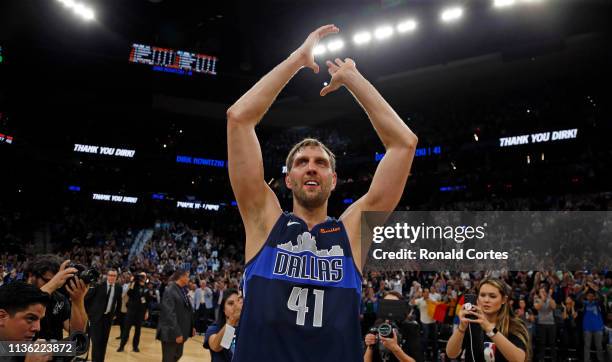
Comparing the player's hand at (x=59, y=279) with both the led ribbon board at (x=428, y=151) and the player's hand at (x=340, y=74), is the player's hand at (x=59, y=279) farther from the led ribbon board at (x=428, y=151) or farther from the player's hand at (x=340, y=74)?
the led ribbon board at (x=428, y=151)

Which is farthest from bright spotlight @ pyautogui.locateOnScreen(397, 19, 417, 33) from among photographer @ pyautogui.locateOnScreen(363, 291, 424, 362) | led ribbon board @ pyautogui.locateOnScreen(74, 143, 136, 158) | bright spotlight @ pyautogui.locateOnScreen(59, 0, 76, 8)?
led ribbon board @ pyautogui.locateOnScreen(74, 143, 136, 158)

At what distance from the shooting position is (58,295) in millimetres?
3875

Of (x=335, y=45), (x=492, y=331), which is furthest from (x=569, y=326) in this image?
(x=335, y=45)

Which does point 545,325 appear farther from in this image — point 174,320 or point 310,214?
point 310,214

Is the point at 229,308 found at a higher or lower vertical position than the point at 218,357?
higher

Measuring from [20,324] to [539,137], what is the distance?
19.5m

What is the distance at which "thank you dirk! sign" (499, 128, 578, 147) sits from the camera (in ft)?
60.0

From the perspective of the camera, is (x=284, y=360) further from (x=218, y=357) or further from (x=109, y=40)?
(x=109, y=40)

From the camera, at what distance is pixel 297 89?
2536 centimetres

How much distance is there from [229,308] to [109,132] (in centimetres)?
2570

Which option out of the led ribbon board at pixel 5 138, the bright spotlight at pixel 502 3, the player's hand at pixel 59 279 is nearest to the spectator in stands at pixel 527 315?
the bright spotlight at pixel 502 3

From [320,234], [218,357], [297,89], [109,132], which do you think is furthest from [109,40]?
[320,234]

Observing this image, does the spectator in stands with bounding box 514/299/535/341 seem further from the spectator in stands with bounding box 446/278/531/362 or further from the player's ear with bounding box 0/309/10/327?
the player's ear with bounding box 0/309/10/327

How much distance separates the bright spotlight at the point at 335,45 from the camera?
65.9 feet
